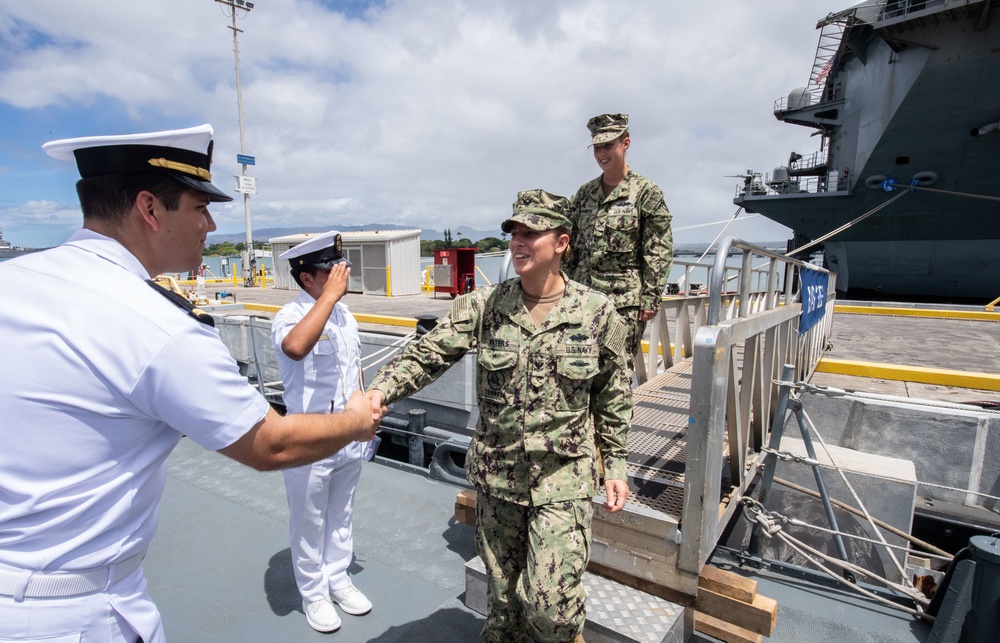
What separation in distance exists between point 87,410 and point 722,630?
2.57 meters

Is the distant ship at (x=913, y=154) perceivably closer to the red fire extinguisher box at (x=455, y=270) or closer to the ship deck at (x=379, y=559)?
the red fire extinguisher box at (x=455, y=270)

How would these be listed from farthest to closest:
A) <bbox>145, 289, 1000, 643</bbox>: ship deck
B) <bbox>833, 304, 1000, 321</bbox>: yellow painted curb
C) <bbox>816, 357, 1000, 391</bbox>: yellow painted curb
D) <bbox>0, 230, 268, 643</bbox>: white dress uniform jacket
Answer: <bbox>833, 304, 1000, 321</bbox>: yellow painted curb < <bbox>816, 357, 1000, 391</bbox>: yellow painted curb < <bbox>145, 289, 1000, 643</bbox>: ship deck < <bbox>0, 230, 268, 643</bbox>: white dress uniform jacket

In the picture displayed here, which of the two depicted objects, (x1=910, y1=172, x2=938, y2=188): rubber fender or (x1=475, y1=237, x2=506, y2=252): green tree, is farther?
(x1=910, y1=172, x2=938, y2=188): rubber fender

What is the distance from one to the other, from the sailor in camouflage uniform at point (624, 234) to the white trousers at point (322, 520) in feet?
6.06

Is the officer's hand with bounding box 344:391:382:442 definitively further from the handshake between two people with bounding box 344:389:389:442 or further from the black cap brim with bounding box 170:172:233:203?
the black cap brim with bounding box 170:172:233:203

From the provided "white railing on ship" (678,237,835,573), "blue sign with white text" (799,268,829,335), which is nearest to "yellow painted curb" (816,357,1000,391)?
"blue sign with white text" (799,268,829,335)

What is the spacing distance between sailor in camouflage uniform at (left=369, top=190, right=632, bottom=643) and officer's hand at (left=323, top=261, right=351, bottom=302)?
2.04ft

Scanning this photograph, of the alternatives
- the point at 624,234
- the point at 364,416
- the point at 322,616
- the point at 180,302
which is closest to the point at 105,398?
the point at 180,302

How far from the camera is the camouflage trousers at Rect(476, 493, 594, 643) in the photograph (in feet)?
6.30

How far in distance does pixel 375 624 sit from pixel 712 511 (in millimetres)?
1836

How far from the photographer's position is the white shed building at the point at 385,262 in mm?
15328

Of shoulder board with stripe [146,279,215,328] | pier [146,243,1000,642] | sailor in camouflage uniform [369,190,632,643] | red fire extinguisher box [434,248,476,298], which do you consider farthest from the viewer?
red fire extinguisher box [434,248,476,298]

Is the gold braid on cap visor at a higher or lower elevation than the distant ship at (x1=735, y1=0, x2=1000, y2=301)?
lower

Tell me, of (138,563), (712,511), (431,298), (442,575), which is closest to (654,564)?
(712,511)
